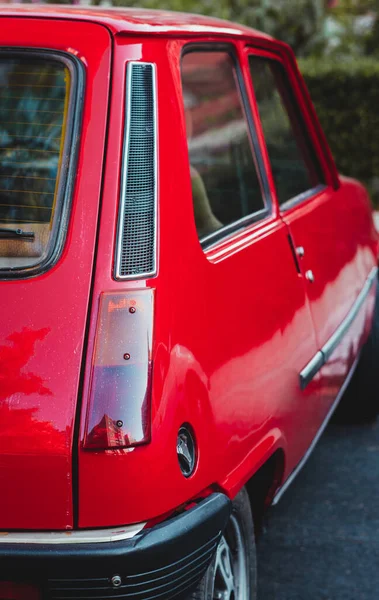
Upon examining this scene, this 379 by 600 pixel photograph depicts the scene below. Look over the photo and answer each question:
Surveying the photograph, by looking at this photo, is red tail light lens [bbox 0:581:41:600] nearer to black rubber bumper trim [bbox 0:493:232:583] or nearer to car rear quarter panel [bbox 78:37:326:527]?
black rubber bumper trim [bbox 0:493:232:583]

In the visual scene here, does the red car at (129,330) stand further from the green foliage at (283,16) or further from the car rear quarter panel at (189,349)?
the green foliage at (283,16)

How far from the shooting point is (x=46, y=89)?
2254 millimetres

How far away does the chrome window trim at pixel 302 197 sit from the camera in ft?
10.3

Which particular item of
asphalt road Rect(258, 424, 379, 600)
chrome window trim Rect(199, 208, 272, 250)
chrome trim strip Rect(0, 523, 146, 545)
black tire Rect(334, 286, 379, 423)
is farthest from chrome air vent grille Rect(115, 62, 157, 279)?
black tire Rect(334, 286, 379, 423)

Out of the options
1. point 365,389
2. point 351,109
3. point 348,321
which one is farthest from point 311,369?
point 351,109

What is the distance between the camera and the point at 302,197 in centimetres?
346

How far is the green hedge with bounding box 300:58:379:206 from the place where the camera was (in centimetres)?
1069

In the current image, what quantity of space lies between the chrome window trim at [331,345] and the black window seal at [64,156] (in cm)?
109

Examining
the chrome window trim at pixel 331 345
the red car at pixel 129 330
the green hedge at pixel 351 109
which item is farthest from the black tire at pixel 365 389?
the green hedge at pixel 351 109

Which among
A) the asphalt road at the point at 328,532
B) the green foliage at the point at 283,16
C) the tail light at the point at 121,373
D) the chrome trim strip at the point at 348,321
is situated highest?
the green foliage at the point at 283,16

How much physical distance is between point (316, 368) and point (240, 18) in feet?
40.0

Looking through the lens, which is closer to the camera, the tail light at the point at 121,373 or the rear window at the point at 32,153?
the tail light at the point at 121,373

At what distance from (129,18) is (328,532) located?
2.14 m

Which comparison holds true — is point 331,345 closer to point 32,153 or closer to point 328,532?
point 328,532
